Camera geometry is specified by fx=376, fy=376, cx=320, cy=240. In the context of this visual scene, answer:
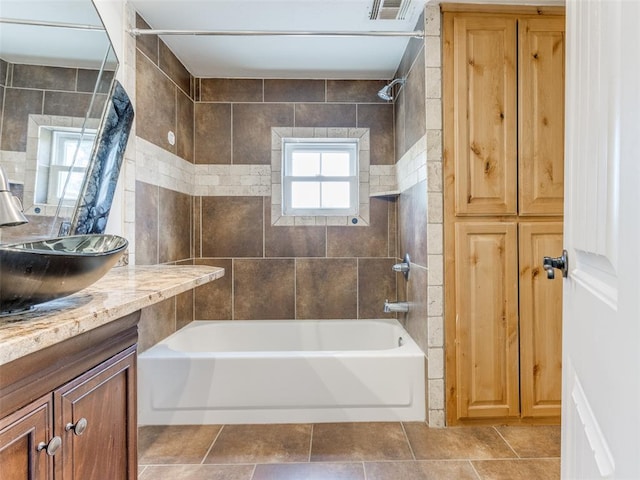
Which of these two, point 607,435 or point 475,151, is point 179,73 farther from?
point 607,435

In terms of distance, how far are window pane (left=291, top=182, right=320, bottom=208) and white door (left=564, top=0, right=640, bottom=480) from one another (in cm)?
226

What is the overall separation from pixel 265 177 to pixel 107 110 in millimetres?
1339

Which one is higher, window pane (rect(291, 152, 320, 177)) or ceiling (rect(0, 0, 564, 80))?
ceiling (rect(0, 0, 564, 80))

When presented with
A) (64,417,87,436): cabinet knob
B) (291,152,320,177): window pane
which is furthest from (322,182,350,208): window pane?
(64,417,87,436): cabinet knob

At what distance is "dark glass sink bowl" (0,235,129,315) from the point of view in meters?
0.68

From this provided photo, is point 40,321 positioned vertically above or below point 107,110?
below

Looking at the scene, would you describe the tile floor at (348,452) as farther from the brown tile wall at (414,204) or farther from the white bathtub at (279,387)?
the brown tile wall at (414,204)

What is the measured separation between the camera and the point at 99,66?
1799mm

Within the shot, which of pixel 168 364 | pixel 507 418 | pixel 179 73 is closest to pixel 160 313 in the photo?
pixel 168 364

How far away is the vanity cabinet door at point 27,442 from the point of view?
25.4 inches

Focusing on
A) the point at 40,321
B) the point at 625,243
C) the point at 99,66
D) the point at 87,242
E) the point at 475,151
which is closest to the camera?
the point at 625,243

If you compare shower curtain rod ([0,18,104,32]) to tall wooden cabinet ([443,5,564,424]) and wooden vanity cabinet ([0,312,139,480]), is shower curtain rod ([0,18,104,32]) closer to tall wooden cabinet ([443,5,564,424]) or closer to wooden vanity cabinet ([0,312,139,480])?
wooden vanity cabinet ([0,312,139,480])

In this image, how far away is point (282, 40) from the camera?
2.45m

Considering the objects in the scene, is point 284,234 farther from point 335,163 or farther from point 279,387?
point 279,387
